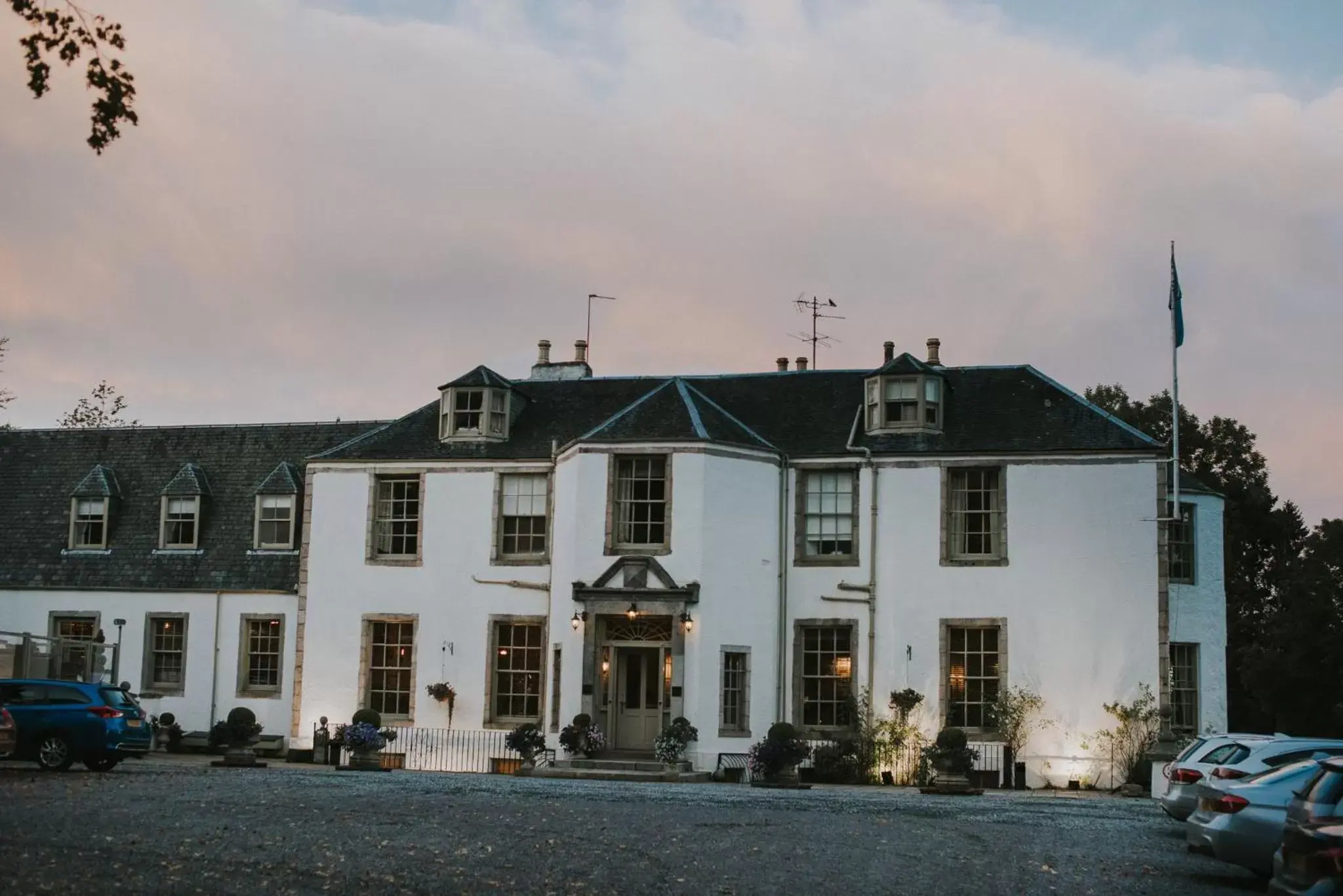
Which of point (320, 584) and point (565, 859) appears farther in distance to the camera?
point (320, 584)

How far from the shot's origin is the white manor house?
3344 centimetres

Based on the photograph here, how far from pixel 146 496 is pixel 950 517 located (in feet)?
66.2

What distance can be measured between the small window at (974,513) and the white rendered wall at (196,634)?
15.2 m

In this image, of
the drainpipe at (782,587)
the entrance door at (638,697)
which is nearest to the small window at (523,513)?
the entrance door at (638,697)

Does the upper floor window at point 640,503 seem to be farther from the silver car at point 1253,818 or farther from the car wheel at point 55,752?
the silver car at point 1253,818

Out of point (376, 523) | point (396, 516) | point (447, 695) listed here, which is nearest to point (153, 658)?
point (376, 523)

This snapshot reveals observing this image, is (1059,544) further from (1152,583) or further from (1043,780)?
(1043,780)

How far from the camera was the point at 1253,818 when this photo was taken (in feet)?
53.0

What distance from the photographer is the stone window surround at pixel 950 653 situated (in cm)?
3350

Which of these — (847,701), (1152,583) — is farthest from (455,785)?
(1152,583)

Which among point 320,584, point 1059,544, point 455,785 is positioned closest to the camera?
point 455,785

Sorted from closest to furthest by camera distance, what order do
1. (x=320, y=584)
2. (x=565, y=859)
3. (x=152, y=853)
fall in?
(x=152, y=853) → (x=565, y=859) → (x=320, y=584)

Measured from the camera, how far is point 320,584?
122 feet

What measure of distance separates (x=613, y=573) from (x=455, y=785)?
8.09 meters
